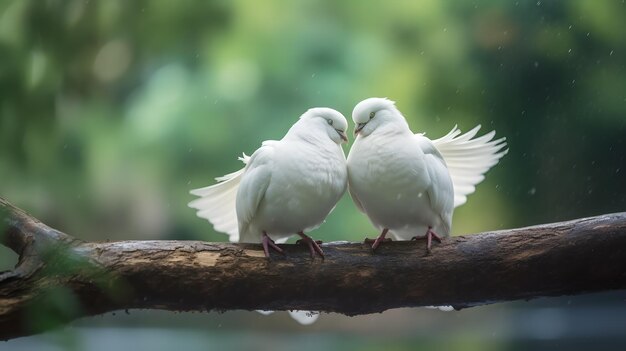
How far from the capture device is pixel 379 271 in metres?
1.43

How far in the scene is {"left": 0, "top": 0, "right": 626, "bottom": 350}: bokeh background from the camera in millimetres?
2078

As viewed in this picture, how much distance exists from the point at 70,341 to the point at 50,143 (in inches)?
4.1

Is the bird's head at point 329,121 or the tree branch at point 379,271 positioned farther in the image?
the bird's head at point 329,121

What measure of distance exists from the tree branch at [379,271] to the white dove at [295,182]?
0.06 meters

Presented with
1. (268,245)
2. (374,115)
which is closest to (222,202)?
(268,245)

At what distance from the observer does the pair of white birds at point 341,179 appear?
142 centimetres

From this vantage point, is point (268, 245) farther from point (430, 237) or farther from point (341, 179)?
point (430, 237)

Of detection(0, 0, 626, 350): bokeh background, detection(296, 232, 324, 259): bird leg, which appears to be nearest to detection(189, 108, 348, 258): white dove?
detection(296, 232, 324, 259): bird leg

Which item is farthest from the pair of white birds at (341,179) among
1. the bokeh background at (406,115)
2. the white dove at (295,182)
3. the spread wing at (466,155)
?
the bokeh background at (406,115)

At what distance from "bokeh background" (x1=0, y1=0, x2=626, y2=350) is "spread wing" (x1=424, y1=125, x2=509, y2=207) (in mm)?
504

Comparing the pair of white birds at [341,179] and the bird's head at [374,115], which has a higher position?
the bird's head at [374,115]

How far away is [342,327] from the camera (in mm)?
2148

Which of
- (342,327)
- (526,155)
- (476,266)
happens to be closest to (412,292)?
(476,266)

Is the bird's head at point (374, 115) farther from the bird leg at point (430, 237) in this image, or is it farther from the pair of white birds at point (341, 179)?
the bird leg at point (430, 237)
